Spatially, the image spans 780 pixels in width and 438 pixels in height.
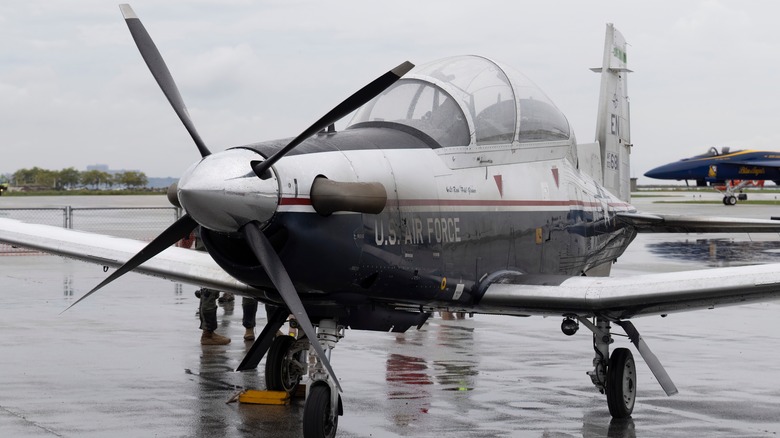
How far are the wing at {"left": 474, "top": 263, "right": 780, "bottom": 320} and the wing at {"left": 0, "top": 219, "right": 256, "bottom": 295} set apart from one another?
2206 millimetres

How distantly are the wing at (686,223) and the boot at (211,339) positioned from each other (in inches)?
186

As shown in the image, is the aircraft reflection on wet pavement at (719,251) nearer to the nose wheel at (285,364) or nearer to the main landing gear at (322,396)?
the nose wheel at (285,364)

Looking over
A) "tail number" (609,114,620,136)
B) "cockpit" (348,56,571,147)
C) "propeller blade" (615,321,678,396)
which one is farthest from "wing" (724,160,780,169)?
"propeller blade" (615,321,678,396)

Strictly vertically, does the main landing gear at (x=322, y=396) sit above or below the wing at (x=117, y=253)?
below

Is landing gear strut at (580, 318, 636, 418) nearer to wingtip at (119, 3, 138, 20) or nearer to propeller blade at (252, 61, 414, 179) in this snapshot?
propeller blade at (252, 61, 414, 179)

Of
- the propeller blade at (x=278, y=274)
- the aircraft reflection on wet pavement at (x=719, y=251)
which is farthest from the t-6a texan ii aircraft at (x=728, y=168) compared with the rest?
the propeller blade at (x=278, y=274)

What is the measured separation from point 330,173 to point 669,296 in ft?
9.68

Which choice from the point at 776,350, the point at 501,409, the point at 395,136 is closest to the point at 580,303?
the point at 501,409

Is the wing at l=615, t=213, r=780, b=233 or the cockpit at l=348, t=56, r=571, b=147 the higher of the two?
the cockpit at l=348, t=56, r=571, b=147

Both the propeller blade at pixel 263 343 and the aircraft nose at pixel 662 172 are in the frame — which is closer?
the propeller blade at pixel 263 343

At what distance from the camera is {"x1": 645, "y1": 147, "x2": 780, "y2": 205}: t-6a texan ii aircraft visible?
65.2 metres

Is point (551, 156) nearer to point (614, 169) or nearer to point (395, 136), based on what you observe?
point (395, 136)

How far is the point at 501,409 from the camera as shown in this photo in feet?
30.8

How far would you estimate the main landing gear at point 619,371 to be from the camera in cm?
912
